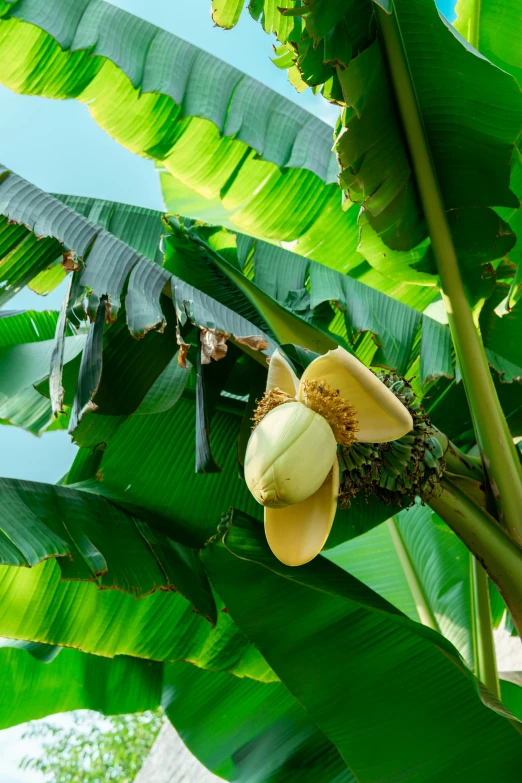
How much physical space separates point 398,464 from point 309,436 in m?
0.31

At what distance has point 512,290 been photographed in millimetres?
1437

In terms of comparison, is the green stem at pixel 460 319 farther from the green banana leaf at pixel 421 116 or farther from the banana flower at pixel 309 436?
the banana flower at pixel 309 436

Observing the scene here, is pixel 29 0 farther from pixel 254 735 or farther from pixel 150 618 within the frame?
pixel 254 735

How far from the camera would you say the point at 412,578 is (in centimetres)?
223

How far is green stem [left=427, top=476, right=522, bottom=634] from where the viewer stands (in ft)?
3.87

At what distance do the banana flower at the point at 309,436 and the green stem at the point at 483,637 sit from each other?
868mm

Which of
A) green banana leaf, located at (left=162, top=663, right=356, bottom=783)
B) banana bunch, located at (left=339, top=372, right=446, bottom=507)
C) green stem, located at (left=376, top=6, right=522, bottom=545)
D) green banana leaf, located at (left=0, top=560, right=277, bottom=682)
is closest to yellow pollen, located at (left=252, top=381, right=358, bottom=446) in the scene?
banana bunch, located at (left=339, top=372, right=446, bottom=507)

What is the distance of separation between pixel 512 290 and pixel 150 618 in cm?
105

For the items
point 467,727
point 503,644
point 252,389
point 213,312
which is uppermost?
point 213,312

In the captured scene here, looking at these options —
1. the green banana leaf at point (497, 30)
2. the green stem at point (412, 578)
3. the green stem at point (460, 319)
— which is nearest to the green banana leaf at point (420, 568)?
the green stem at point (412, 578)

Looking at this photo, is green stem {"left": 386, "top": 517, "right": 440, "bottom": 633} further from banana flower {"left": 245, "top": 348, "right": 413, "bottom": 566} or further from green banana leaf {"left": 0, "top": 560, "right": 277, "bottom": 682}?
banana flower {"left": 245, "top": 348, "right": 413, "bottom": 566}

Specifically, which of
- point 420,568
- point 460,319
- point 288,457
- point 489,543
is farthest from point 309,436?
point 420,568

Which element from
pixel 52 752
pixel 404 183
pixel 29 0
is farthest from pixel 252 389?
pixel 52 752

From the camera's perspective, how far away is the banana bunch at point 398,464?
1010mm
